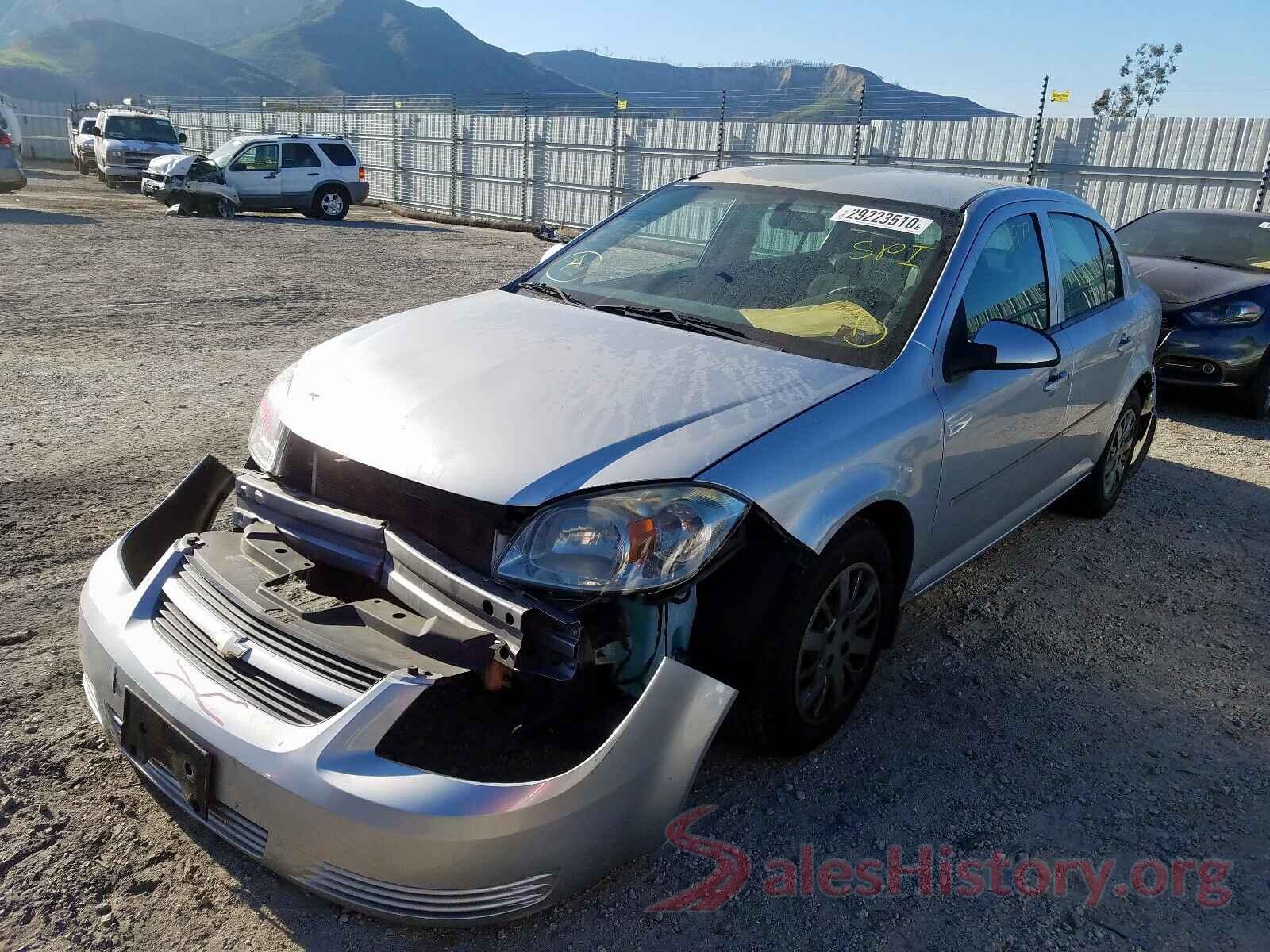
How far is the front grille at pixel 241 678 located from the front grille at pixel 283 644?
55 millimetres

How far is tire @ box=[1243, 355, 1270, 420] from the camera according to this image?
7.45 metres

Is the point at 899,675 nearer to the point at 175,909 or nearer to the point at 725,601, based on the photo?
the point at 725,601

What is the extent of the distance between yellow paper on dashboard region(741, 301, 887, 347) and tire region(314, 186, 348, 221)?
65.1 ft

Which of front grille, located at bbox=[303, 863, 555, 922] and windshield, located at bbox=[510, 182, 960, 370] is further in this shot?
windshield, located at bbox=[510, 182, 960, 370]

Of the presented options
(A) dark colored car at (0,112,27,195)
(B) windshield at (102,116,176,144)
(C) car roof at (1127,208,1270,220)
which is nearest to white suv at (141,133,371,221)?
(A) dark colored car at (0,112,27,195)

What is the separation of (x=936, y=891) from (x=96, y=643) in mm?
2181

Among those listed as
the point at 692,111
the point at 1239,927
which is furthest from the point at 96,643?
the point at 692,111

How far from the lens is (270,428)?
287 cm

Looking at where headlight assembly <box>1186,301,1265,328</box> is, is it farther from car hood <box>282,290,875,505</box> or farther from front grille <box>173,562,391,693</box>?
front grille <box>173,562,391,693</box>

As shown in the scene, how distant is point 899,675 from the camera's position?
3545 millimetres

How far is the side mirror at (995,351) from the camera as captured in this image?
3143 millimetres

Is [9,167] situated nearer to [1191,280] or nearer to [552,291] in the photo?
[552,291]

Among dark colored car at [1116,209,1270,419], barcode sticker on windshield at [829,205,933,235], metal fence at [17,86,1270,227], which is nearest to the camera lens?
barcode sticker on windshield at [829,205,933,235]

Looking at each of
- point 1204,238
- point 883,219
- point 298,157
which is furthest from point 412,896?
point 298,157
